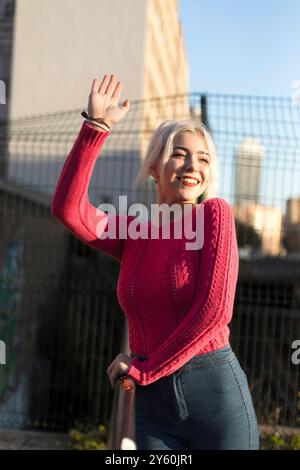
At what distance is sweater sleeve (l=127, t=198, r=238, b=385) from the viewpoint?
1.46 meters

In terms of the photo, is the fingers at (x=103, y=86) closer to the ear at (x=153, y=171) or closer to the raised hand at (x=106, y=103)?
the raised hand at (x=106, y=103)

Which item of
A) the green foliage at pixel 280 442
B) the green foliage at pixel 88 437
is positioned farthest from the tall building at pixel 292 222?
the green foliage at pixel 88 437

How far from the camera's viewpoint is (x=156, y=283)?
5.07ft

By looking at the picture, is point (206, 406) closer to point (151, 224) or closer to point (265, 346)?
point (151, 224)

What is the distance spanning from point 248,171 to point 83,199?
12.6ft

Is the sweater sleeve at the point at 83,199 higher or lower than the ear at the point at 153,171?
lower

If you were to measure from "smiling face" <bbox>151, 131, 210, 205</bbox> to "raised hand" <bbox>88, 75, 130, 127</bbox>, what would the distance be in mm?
175

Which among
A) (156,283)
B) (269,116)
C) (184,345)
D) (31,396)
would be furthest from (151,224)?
(31,396)

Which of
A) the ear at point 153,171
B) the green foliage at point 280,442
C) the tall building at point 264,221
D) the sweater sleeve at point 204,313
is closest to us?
the sweater sleeve at point 204,313

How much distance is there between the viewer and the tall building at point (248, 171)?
524 cm

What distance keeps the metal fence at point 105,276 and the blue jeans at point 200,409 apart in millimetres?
3621

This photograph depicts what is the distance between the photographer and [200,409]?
150cm

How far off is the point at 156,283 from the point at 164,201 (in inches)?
9.5

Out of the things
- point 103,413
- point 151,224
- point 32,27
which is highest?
point 32,27
